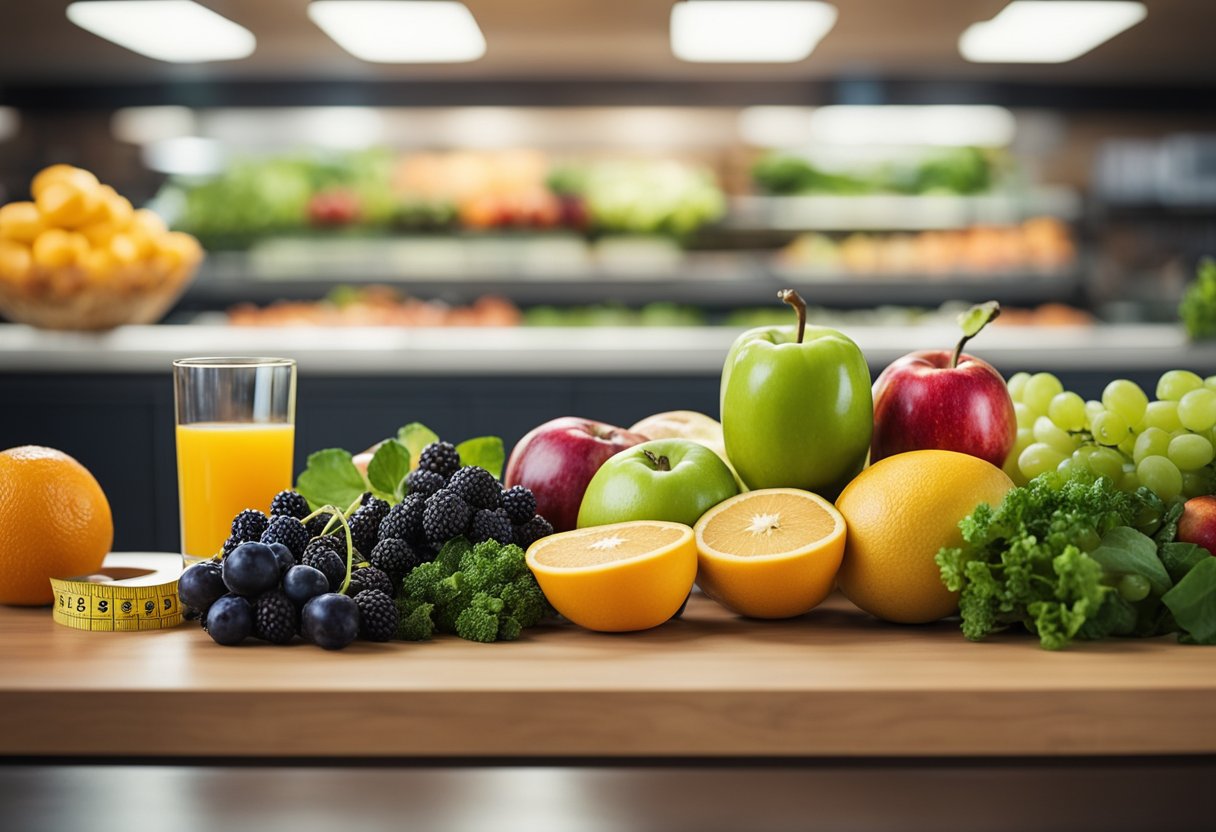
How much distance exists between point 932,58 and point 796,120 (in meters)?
0.93

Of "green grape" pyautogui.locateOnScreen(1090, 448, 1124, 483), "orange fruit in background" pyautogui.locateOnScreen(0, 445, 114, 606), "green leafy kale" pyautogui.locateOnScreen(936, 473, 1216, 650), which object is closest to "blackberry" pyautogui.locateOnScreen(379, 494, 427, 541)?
"orange fruit in background" pyautogui.locateOnScreen(0, 445, 114, 606)

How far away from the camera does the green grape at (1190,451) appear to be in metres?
1.26

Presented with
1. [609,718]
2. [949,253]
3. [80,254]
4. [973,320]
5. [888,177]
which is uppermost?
[888,177]

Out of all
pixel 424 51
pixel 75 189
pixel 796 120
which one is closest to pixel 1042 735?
pixel 75 189

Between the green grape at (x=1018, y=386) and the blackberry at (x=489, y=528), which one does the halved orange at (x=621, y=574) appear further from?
the green grape at (x=1018, y=386)

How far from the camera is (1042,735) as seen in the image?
3.11 ft

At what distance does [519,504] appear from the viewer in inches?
48.4

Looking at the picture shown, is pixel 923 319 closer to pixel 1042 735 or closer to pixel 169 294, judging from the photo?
pixel 169 294

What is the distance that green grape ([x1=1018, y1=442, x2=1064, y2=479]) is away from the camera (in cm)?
134

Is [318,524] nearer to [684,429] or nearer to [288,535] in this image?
[288,535]

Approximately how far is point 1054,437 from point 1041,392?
96 millimetres

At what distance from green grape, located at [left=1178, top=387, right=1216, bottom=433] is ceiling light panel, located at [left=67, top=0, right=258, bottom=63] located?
359 cm

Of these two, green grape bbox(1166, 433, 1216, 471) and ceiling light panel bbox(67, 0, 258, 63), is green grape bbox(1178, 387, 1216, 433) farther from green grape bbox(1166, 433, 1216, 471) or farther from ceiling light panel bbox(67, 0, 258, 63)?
ceiling light panel bbox(67, 0, 258, 63)

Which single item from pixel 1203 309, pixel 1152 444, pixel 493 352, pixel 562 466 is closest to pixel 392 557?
pixel 562 466
